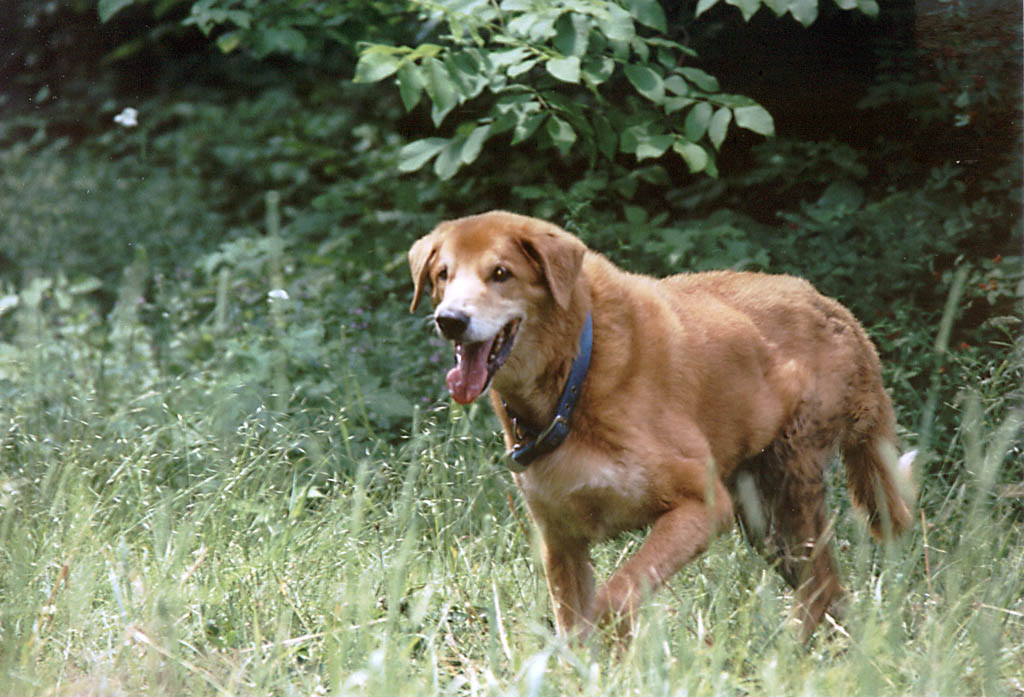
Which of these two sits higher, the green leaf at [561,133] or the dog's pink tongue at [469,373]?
the green leaf at [561,133]

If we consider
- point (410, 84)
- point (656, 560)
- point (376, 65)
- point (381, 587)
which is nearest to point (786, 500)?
point (656, 560)

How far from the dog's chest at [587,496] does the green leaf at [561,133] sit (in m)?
1.80

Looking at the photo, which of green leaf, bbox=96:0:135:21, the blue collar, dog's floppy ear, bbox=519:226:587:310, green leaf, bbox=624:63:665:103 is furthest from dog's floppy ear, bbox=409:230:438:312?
green leaf, bbox=96:0:135:21

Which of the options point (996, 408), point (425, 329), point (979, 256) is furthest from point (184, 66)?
point (996, 408)

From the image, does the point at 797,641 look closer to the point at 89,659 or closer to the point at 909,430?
the point at 89,659

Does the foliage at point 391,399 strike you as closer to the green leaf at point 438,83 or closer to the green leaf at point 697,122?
the green leaf at point 438,83

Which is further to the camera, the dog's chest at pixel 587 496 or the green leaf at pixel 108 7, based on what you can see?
the green leaf at pixel 108 7

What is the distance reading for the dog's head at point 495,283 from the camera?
350 cm

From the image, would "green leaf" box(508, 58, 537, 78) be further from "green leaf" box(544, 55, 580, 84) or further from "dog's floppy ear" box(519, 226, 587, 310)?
"dog's floppy ear" box(519, 226, 587, 310)

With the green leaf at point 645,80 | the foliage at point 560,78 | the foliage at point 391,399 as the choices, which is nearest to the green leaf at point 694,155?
the foliage at point 560,78

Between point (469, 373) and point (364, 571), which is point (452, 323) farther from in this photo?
point (364, 571)

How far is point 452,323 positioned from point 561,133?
6.01 feet

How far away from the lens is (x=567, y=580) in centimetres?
377

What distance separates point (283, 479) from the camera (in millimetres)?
4465
